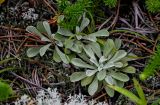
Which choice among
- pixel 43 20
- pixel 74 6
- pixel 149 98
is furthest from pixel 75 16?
pixel 149 98

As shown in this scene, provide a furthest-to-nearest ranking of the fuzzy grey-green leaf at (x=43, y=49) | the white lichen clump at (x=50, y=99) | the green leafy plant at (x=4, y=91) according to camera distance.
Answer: the fuzzy grey-green leaf at (x=43, y=49)
the white lichen clump at (x=50, y=99)
the green leafy plant at (x=4, y=91)

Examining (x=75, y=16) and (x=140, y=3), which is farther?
(x=140, y=3)

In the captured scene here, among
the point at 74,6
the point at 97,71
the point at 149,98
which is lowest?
the point at 149,98

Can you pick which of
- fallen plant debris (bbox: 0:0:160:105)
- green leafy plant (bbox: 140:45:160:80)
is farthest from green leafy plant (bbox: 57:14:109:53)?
green leafy plant (bbox: 140:45:160:80)

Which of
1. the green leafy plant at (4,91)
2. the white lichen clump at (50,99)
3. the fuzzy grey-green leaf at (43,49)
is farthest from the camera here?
the fuzzy grey-green leaf at (43,49)

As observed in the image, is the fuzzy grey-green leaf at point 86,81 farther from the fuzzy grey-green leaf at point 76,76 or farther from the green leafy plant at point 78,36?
the green leafy plant at point 78,36

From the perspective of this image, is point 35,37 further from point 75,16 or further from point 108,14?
point 108,14

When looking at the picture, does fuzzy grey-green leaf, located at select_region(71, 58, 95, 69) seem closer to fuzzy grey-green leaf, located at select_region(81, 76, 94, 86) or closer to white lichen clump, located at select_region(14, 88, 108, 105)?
fuzzy grey-green leaf, located at select_region(81, 76, 94, 86)

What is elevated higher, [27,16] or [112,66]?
[27,16]

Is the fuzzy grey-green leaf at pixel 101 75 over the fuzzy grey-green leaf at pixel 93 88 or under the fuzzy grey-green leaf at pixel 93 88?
over

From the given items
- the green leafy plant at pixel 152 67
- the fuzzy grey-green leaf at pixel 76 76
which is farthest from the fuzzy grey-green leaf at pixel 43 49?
the green leafy plant at pixel 152 67
